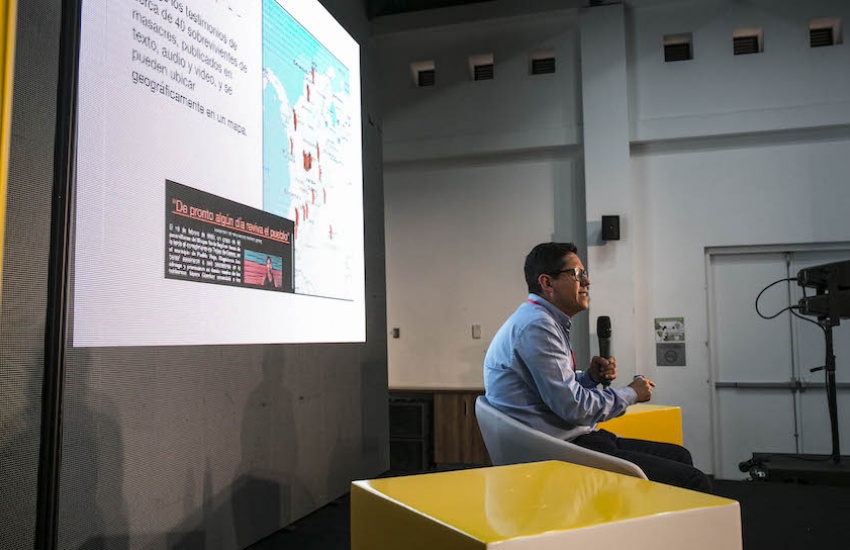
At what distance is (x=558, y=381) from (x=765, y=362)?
4094mm

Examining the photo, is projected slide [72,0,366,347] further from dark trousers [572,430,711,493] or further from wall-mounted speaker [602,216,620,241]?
wall-mounted speaker [602,216,620,241]

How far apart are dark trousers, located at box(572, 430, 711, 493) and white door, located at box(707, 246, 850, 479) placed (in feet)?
11.1

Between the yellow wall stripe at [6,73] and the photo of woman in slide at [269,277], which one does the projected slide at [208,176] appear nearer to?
the photo of woman in slide at [269,277]

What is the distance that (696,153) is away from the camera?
5723mm

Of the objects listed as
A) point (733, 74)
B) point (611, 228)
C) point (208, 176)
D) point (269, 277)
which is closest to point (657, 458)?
point (269, 277)

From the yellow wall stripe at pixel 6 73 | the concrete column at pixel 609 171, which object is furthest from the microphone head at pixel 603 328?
the concrete column at pixel 609 171

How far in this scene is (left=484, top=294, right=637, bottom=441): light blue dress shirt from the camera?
7.32ft

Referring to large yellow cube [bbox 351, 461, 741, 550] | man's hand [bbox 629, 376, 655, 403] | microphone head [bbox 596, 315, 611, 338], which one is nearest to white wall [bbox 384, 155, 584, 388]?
microphone head [bbox 596, 315, 611, 338]

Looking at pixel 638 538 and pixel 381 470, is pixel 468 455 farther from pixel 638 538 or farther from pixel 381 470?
pixel 638 538

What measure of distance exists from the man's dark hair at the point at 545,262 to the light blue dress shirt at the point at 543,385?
0.51 feet

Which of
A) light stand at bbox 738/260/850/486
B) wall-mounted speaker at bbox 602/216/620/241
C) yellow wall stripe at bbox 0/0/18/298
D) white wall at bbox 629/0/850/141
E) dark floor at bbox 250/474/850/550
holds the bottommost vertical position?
dark floor at bbox 250/474/850/550

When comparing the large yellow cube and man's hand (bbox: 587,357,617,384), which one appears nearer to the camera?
the large yellow cube

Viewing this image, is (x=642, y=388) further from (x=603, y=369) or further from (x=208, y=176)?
(x=208, y=176)

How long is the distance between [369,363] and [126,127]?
8.68 ft
